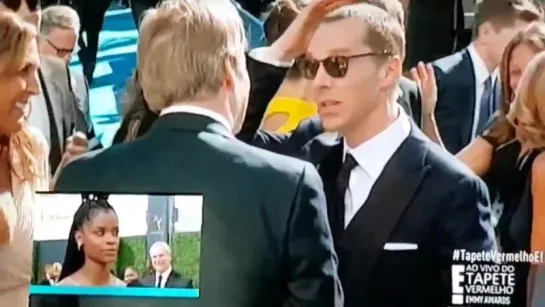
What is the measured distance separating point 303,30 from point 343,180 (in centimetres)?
37

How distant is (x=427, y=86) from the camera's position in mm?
2256

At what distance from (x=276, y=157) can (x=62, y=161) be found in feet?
1.73

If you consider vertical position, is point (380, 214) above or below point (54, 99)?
below

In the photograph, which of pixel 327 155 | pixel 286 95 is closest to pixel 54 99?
pixel 286 95

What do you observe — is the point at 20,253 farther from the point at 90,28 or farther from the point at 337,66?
the point at 337,66

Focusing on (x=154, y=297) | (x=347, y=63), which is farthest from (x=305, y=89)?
(x=154, y=297)

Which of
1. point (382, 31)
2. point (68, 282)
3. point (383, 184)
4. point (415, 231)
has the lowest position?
point (68, 282)

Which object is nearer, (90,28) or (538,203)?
(538,203)

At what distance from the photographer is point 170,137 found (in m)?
2.28

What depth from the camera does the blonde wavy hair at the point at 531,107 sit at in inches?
86.3

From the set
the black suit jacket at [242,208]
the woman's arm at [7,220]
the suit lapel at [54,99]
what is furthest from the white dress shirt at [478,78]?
the woman's arm at [7,220]

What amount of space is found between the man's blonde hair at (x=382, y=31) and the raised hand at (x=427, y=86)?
0.21ft

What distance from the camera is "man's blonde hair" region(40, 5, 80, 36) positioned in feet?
7.66

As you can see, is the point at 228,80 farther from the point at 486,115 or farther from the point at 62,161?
the point at 486,115
